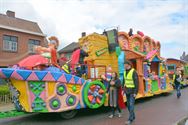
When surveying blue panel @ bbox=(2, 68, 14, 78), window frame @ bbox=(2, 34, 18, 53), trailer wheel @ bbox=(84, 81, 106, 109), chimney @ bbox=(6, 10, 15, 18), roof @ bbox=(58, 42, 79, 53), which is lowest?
trailer wheel @ bbox=(84, 81, 106, 109)

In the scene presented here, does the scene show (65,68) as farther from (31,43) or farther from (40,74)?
(31,43)

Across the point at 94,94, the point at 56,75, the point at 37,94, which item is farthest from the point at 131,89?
the point at 37,94

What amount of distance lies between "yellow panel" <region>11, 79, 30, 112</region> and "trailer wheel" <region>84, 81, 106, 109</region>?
2018 millimetres

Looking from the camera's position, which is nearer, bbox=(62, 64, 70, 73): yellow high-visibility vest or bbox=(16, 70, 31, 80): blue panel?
bbox=(16, 70, 31, 80): blue panel

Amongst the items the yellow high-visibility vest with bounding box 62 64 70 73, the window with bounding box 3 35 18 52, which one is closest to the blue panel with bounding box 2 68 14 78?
Answer: the yellow high-visibility vest with bounding box 62 64 70 73

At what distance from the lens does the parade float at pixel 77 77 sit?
26.6ft

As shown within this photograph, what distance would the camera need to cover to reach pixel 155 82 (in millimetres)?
14102

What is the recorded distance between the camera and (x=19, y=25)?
27938mm

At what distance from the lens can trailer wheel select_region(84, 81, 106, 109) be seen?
9.33 metres

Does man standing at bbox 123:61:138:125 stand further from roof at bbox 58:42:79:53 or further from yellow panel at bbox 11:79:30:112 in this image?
roof at bbox 58:42:79:53

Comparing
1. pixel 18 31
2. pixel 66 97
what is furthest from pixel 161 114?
pixel 18 31

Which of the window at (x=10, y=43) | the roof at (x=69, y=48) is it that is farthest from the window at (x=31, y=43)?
the roof at (x=69, y=48)

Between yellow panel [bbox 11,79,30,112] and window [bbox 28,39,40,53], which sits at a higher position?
window [bbox 28,39,40,53]

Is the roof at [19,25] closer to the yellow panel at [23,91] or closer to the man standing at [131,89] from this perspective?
the yellow panel at [23,91]
